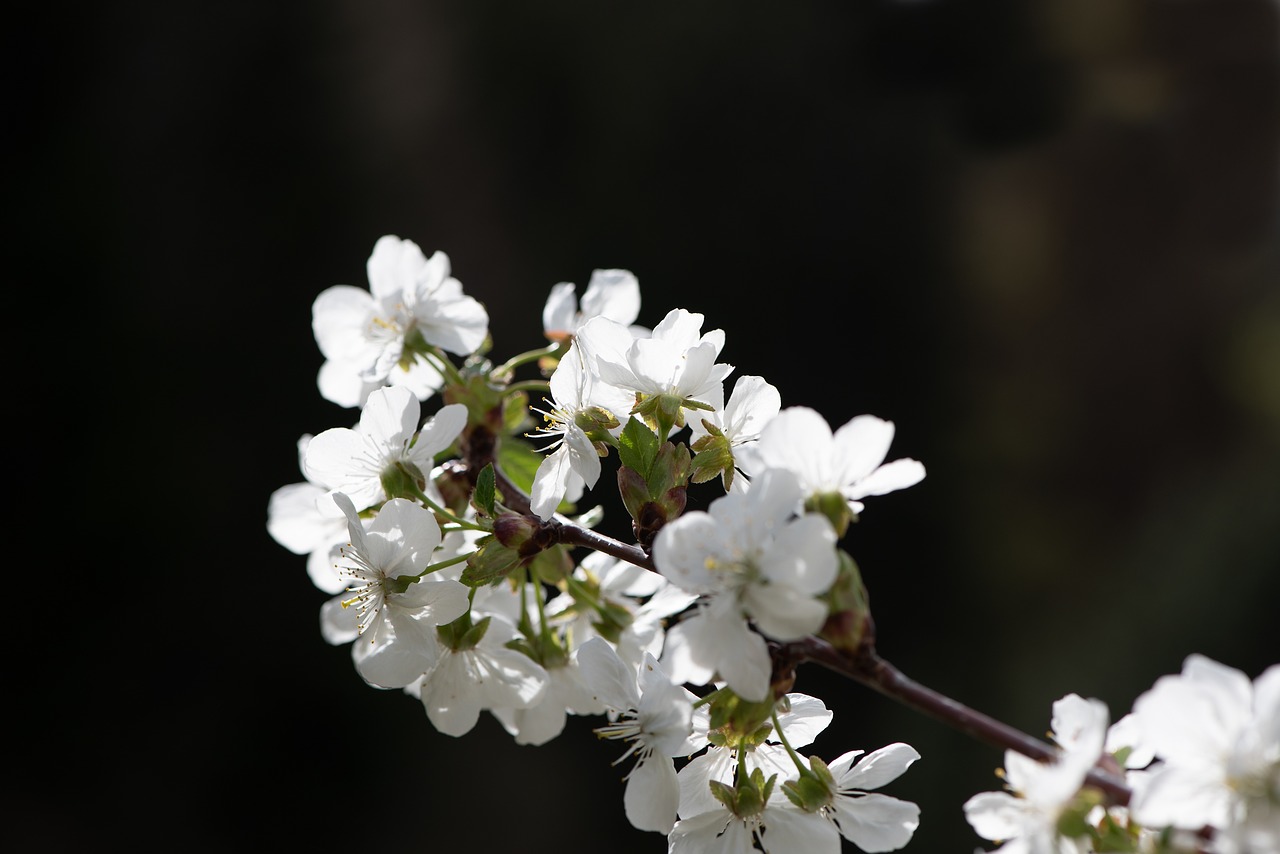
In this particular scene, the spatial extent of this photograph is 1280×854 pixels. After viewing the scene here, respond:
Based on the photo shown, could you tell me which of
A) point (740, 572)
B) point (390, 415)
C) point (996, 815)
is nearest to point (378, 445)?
point (390, 415)

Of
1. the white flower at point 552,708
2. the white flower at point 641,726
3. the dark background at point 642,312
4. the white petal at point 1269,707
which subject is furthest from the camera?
the dark background at point 642,312

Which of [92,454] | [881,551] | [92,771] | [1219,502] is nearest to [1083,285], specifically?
[1219,502]

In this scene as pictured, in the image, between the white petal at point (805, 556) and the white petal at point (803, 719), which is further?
the white petal at point (803, 719)

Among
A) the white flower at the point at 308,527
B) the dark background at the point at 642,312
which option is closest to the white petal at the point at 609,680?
the white flower at the point at 308,527

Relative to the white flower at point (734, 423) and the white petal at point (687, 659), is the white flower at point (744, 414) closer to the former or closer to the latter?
the white flower at point (734, 423)

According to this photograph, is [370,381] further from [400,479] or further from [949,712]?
[949,712]

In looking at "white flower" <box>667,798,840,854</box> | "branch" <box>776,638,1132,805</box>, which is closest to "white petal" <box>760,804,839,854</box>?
"white flower" <box>667,798,840,854</box>
